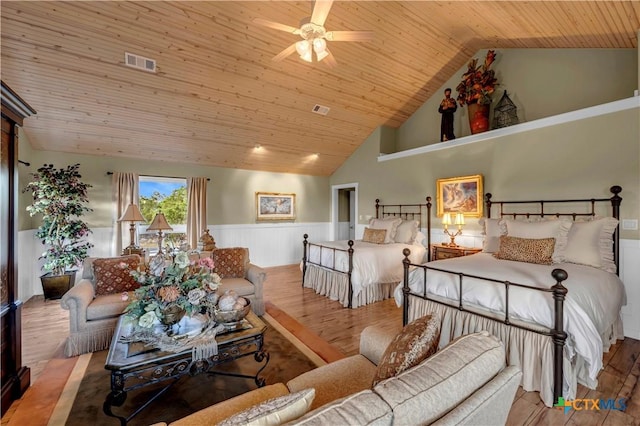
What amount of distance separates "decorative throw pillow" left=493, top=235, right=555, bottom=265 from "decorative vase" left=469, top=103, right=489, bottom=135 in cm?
230

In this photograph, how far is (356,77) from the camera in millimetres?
4754

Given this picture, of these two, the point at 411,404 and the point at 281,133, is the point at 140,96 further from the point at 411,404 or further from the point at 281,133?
the point at 411,404

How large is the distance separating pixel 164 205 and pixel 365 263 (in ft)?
14.6

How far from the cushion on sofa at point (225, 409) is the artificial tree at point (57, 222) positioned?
183 inches

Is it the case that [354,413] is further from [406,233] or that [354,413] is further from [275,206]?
[275,206]

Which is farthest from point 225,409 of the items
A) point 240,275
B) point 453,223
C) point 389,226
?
point 453,223

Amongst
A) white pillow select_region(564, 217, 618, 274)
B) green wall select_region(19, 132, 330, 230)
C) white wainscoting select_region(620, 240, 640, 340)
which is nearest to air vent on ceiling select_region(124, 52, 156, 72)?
green wall select_region(19, 132, 330, 230)

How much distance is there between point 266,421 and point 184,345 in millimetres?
1328

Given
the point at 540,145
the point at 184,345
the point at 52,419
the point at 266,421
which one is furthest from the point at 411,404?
the point at 540,145

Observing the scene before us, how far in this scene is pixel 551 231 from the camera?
3086mm

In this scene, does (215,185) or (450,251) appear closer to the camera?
(450,251)

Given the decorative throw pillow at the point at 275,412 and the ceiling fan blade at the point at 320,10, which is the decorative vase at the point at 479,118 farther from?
the decorative throw pillow at the point at 275,412

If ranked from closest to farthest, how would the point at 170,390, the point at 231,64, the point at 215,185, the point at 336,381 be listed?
the point at 336,381
the point at 170,390
the point at 231,64
the point at 215,185

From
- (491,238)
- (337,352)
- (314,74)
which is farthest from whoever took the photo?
(314,74)
